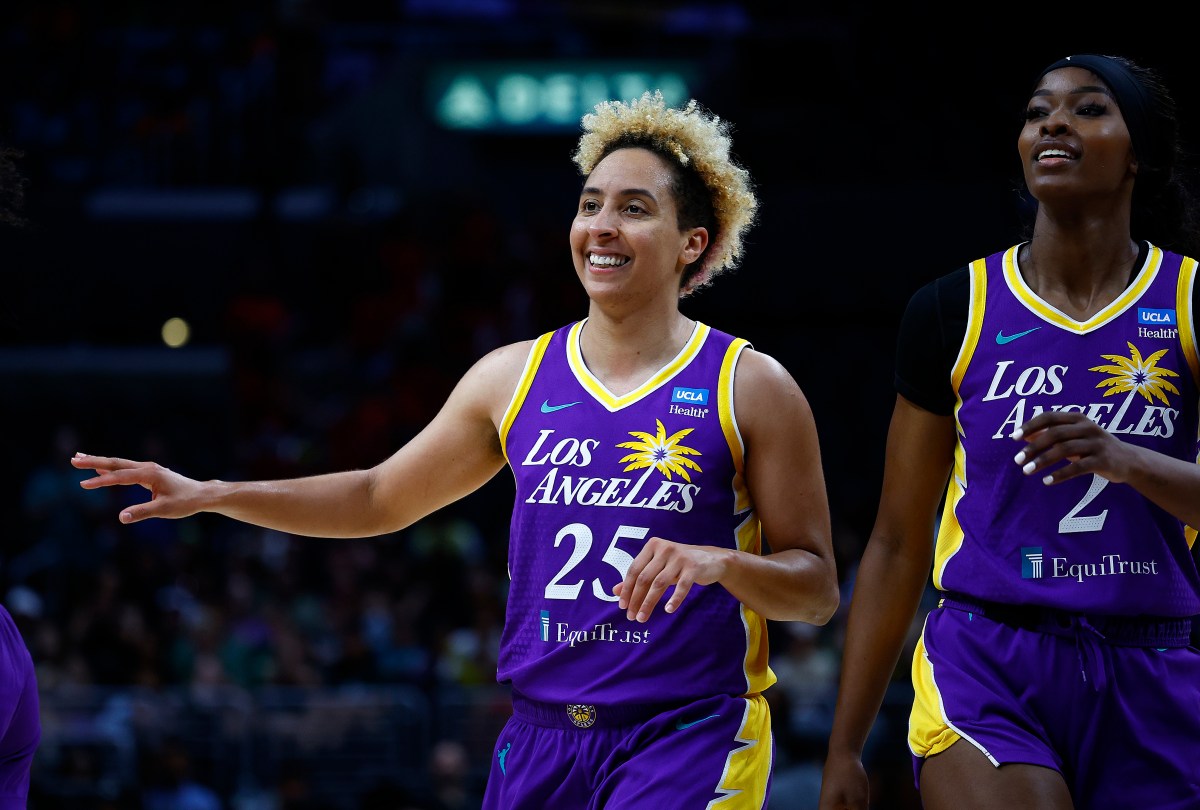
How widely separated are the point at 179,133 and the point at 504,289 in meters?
3.71

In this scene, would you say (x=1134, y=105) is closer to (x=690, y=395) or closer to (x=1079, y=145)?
(x=1079, y=145)

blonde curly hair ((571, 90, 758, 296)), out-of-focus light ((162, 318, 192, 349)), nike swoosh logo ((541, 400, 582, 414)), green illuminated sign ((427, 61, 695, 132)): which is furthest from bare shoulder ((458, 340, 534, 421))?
green illuminated sign ((427, 61, 695, 132))

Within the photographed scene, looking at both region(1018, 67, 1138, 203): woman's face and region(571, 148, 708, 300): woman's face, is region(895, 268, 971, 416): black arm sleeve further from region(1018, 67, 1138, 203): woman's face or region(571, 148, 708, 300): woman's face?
region(571, 148, 708, 300): woman's face

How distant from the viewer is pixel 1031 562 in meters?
3.66

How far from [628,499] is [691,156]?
1032 mm

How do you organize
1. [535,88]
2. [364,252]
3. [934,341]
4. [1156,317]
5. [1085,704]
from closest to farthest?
[1085,704] → [1156,317] → [934,341] → [364,252] → [535,88]

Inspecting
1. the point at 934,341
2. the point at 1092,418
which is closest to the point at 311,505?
A: the point at 934,341

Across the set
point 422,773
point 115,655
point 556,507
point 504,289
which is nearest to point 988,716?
point 556,507

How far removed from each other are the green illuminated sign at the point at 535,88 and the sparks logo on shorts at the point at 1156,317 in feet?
39.7

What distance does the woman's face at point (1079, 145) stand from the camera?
378 centimetres

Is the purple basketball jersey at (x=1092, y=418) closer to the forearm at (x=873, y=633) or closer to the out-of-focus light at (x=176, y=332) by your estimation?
the forearm at (x=873, y=633)

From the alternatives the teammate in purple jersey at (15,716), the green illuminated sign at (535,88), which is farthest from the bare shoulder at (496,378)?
the green illuminated sign at (535,88)

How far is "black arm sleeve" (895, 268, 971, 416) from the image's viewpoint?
387cm

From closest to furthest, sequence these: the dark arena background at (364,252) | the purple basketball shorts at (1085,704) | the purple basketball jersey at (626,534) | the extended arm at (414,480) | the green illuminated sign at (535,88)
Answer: the purple basketball shorts at (1085,704)
the purple basketball jersey at (626,534)
the extended arm at (414,480)
the dark arena background at (364,252)
the green illuminated sign at (535,88)
